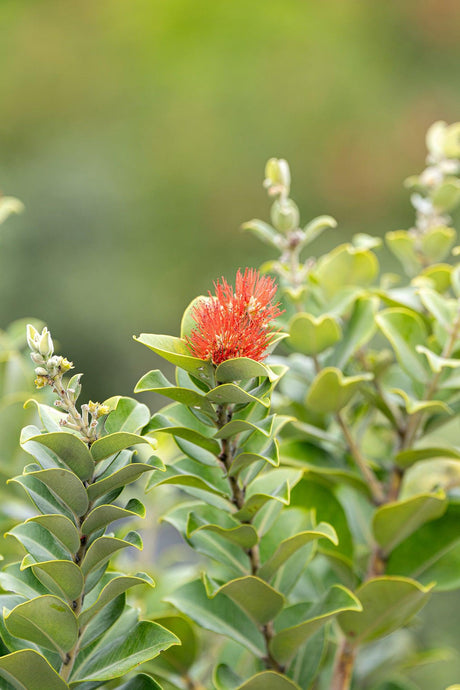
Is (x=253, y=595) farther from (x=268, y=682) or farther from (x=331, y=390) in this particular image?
(x=331, y=390)

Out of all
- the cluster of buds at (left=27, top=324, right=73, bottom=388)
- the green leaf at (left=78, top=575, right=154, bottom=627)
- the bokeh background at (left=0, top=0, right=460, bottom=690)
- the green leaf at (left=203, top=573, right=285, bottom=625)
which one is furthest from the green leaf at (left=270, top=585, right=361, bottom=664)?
the bokeh background at (left=0, top=0, right=460, bottom=690)

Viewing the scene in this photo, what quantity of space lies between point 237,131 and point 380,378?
400 centimetres

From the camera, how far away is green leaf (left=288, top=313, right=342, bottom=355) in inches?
24.6

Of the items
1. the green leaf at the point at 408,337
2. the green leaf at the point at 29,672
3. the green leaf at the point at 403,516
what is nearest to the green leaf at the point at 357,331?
the green leaf at the point at 408,337

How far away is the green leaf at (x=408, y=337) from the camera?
645 millimetres

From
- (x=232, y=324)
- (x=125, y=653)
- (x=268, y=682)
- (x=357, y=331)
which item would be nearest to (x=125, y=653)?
(x=125, y=653)

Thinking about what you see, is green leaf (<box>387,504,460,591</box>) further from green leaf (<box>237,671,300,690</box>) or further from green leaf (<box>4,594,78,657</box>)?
green leaf (<box>4,594,78,657</box>)

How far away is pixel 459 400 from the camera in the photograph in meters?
0.67

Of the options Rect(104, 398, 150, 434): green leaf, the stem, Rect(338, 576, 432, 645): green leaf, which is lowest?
the stem

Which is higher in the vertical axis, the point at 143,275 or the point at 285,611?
the point at 143,275

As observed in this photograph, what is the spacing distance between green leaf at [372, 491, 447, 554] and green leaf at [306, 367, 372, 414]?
90 mm

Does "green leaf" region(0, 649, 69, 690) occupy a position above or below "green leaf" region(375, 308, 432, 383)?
below

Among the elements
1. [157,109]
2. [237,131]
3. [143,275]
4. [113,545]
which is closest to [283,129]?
[237,131]

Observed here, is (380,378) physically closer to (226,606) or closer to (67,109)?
(226,606)
